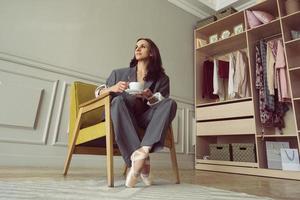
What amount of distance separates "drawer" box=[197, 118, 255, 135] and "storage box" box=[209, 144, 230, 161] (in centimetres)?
14

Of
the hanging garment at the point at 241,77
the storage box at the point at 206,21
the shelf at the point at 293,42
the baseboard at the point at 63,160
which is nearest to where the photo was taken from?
the baseboard at the point at 63,160

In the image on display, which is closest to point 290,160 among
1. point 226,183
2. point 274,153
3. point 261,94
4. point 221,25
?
point 274,153

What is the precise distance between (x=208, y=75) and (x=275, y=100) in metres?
0.88

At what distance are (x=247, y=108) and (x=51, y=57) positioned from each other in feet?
6.13

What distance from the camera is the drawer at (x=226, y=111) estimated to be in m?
2.34

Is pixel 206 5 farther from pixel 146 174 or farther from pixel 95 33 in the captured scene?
pixel 146 174

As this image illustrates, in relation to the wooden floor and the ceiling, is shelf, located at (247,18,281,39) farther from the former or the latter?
the wooden floor

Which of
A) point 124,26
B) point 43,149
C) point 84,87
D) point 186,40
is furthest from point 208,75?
point 43,149

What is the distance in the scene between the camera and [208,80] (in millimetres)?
2947

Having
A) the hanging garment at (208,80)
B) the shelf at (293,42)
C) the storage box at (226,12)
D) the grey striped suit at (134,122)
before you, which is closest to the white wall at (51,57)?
the hanging garment at (208,80)

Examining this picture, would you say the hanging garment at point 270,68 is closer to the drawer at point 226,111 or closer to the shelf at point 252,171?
the drawer at point 226,111

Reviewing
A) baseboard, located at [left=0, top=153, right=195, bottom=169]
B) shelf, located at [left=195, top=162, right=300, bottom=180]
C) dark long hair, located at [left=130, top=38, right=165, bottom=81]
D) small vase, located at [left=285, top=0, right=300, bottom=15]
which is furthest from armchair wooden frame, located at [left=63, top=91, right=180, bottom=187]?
small vase, located at [left=285, top=0, right=300, bottom=15]

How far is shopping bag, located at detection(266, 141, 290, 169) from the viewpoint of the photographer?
82.2 inches

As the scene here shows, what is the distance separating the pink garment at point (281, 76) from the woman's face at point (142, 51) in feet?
4.57
